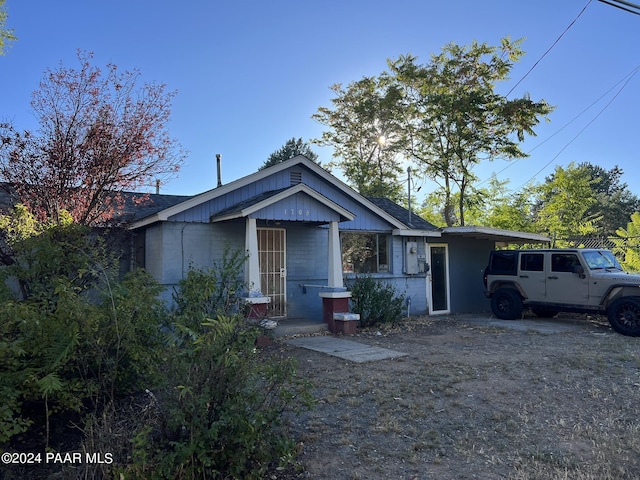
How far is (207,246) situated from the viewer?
9.86 m

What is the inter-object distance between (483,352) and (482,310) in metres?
7.50

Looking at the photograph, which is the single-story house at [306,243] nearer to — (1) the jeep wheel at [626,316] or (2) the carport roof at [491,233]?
(2) the carport roof at [491,233]

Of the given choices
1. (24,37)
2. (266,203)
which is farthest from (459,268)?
(24,37)

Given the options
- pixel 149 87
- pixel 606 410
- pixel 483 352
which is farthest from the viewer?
pixel 149 87

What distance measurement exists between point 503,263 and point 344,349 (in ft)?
21.2

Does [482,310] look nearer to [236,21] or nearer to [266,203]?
[266,203]

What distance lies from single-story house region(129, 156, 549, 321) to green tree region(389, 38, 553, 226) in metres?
5.05

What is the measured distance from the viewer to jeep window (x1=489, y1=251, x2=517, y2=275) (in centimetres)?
1220

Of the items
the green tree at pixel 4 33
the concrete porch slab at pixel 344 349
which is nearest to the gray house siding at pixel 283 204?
the concrete porch slab at pixel 344 349

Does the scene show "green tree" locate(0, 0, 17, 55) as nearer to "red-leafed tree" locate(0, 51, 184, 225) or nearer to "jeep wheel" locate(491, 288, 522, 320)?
"red-leafed tree" locate(0, 51, 184, 225)

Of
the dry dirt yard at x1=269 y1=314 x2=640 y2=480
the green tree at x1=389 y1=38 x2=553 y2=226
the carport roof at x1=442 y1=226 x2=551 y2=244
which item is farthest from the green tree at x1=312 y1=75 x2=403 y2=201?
the dry dirt yard at x1=269 y1=314 x2=640 y2=480

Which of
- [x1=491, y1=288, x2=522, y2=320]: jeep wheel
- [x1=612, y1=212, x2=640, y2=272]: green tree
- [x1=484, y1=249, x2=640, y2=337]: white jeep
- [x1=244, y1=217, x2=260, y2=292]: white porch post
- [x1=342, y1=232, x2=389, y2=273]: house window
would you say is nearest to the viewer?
[x1=244, y1=217, x2=260, y2=292]: white porch post

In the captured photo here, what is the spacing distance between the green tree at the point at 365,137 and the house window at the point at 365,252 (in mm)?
10233

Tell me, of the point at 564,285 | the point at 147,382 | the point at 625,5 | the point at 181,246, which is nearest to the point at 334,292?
the point at 181,246
